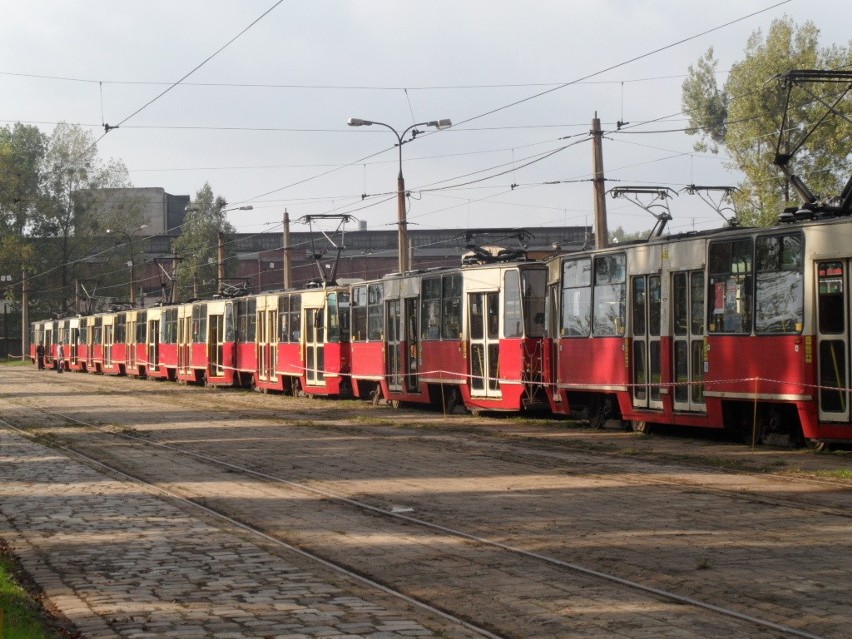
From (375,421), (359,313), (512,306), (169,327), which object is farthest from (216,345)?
(512,306)

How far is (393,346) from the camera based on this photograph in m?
30.1

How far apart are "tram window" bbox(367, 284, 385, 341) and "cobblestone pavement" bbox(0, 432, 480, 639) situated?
1703cm

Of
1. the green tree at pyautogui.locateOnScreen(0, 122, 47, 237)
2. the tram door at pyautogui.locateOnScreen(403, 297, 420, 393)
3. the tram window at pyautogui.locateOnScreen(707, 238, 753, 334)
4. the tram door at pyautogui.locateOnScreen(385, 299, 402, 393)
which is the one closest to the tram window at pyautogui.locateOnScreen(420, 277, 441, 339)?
the tram door at pyautogui.locateOnScreen(403, 297, 420, 393)

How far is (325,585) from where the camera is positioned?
8867 mm

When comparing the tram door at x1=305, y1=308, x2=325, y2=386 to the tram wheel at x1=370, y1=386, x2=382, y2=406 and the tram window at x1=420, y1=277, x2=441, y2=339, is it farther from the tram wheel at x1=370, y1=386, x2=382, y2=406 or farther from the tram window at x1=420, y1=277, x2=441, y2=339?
the tram window at x1=420, y1=277, x2=441, y2=339

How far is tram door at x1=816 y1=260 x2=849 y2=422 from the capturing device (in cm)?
1647

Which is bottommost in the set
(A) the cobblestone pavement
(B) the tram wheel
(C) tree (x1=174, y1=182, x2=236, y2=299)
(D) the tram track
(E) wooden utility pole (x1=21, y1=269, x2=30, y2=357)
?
(A) the cobblestone pavement

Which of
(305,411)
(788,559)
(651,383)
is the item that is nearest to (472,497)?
(788,559)

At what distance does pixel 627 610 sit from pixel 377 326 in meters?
23.6

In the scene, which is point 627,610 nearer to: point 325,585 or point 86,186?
point 325,585

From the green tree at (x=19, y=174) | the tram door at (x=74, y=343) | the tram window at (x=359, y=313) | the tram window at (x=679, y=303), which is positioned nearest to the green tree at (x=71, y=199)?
the green tree at (x=19, y=174)

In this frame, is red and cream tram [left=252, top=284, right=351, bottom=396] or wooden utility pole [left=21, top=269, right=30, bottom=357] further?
wooden utility pole [left=21, top=269, right=30, bottom=357]

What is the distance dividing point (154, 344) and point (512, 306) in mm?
32874

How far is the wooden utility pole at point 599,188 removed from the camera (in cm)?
2956
